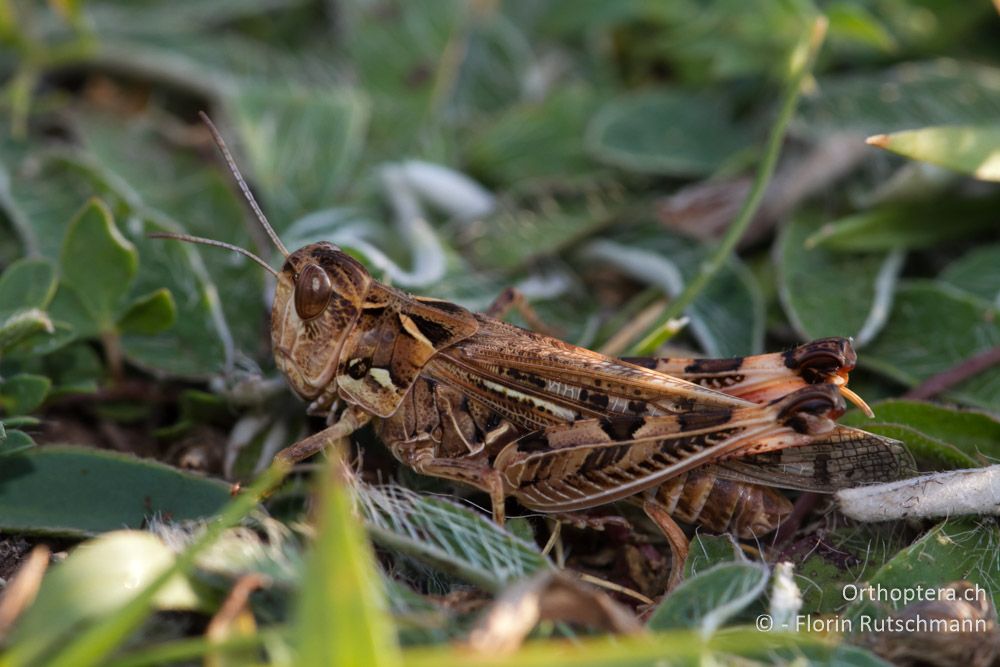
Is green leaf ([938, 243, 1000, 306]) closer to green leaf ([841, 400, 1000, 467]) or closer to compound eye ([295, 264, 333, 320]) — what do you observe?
green leaf ([841, 400, 1000, 467])

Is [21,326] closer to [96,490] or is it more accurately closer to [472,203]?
[96,490]

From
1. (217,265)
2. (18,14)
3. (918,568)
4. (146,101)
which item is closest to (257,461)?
(217,265)

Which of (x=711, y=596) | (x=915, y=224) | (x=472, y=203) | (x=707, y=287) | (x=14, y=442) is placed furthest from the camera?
(x=472, y=203)

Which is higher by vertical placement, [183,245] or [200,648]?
[183,245]

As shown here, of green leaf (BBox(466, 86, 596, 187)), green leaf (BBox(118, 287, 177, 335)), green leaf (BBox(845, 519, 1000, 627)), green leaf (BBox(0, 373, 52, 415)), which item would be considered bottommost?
green leaf (BBox(0, 373, 52, 415))

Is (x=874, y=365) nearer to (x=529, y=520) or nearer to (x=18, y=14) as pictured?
(x=529, y=520)

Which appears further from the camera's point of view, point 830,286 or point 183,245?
point 830,286

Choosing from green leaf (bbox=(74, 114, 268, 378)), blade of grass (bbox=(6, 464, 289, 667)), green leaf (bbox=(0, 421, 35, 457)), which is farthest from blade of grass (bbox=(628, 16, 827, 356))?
green leaf (bbox=(0, 421, 35, 457))

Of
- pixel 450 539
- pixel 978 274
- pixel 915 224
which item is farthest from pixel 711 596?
pixel 915 224
